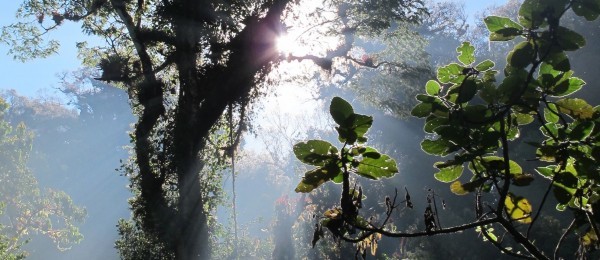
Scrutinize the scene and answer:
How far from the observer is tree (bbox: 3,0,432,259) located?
6.46 metres

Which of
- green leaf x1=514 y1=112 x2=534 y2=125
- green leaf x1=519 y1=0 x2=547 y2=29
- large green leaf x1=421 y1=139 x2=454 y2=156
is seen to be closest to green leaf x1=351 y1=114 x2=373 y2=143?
large green leaf x1=421 y1=139 x2=454 y2=156

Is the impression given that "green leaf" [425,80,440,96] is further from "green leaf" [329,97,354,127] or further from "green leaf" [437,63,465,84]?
"green leaf" [329,97,354,127]

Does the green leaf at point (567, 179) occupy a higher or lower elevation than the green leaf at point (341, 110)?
lower

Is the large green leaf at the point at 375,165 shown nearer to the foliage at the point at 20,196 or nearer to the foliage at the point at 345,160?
the foliage at the point at 345,160

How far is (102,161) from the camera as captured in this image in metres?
37.1

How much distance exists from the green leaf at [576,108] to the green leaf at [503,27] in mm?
206

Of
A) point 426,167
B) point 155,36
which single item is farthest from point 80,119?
point 155,36

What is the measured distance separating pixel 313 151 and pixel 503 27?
534 millimetres

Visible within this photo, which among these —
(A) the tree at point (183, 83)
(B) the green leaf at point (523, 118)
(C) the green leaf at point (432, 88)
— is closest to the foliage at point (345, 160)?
(C) the green leaf at point (432, 88)

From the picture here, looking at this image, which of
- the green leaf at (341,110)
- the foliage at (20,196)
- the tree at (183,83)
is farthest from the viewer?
the foliage at (20,196)

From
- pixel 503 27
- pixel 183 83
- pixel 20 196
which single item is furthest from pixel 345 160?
pixel 20 196

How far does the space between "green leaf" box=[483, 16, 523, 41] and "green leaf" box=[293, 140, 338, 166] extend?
0.48m

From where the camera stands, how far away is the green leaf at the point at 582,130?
2.92 feet

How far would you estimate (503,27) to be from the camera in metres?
0.97
